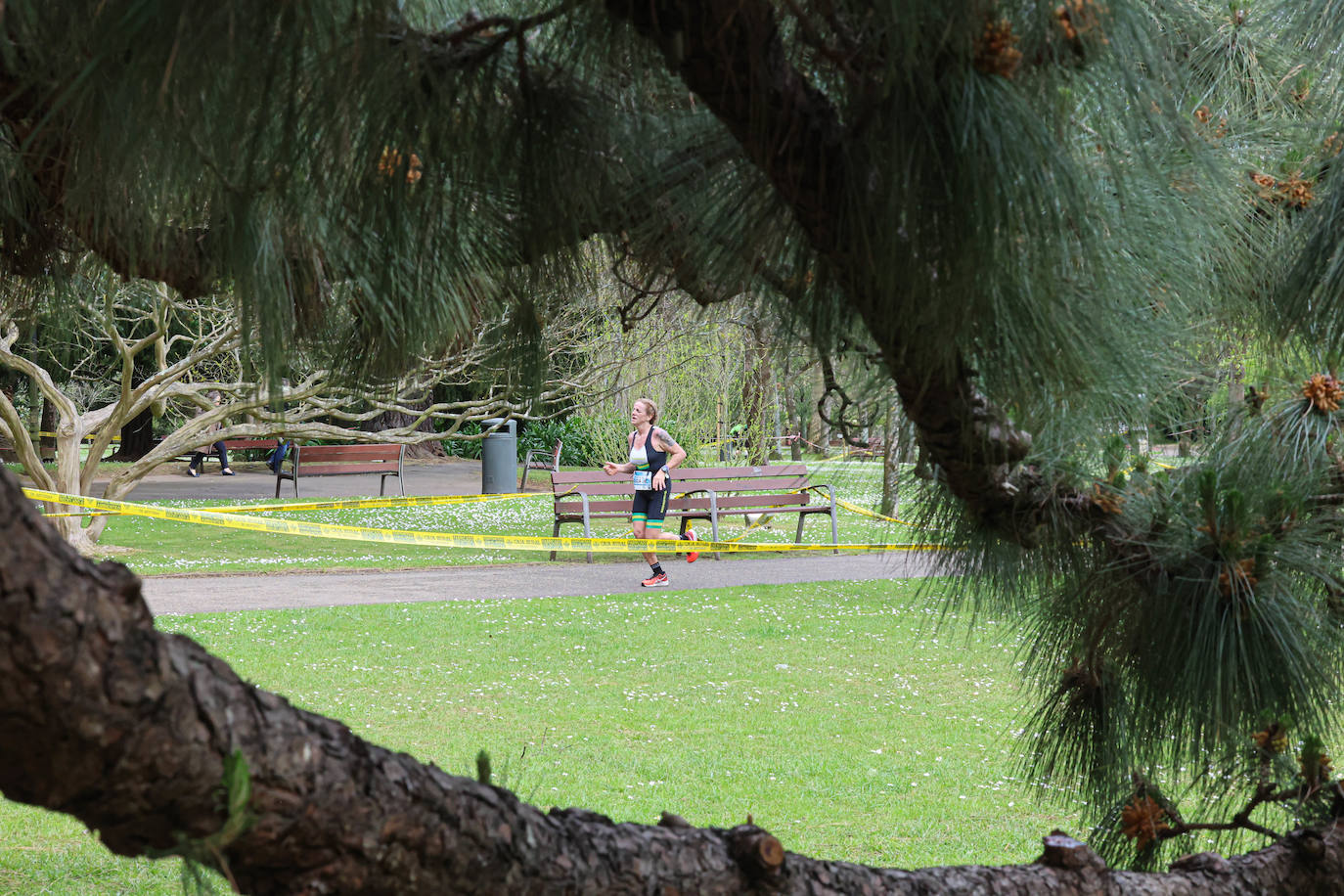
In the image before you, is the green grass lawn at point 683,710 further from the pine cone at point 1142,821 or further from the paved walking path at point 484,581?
the pine cone at point 1142,821

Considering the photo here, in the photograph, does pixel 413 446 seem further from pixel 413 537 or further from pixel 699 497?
pixel 699 497

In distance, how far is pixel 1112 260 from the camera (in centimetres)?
147

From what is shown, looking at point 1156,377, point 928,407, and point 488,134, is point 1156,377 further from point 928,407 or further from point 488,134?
point 488,134

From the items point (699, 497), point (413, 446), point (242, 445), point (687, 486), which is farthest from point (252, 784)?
point (413, 446)

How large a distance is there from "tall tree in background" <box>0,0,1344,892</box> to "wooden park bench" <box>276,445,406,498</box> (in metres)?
15.0

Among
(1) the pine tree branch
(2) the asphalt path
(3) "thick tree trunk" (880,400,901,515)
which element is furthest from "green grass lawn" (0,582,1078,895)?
(1) the pine tree branch

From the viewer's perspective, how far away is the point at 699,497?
41.0 feet

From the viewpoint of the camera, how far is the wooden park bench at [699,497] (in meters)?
12.1

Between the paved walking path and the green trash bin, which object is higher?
the green trash bin

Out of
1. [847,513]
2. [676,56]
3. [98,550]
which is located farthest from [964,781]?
[847,513]

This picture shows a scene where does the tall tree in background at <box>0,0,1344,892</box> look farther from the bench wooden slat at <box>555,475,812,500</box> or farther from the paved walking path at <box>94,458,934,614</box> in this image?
the bench wooden slat at <box>555,475,812,500</box>

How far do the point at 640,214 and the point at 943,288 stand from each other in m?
0.61

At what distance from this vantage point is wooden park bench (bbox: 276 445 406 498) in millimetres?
16625

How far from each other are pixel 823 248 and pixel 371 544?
12457 mm
